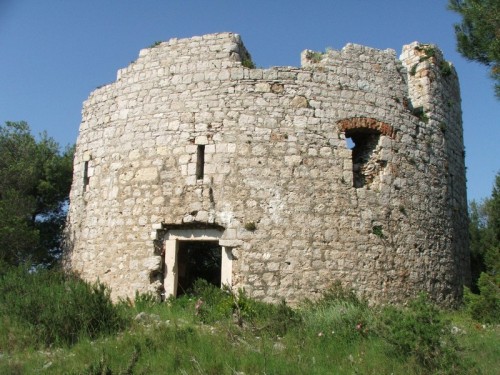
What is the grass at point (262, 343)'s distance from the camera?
241 inches

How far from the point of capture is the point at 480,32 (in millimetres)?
9203

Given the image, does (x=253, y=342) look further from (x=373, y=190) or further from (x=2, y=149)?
(x=2, y=149)

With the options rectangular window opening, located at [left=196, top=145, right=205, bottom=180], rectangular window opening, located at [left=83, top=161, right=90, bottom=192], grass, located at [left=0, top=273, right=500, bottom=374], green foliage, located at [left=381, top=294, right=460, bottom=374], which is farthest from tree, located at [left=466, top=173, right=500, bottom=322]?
rectangular window opening, located at [left=83, top=161, right=90, bottom=192]

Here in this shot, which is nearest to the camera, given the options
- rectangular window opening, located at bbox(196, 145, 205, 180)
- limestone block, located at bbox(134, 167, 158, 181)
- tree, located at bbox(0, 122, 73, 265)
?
rectangular window opening, located at bbox(196, 145, 205, 180)

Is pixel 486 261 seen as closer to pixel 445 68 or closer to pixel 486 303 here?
pixel 486 303

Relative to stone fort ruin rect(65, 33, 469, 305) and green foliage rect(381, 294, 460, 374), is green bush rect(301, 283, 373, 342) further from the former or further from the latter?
green foliage rect(381, 294, 460, 374)

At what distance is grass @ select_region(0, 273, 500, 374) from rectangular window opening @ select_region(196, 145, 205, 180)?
248 centimetres

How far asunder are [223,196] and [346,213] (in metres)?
2.28

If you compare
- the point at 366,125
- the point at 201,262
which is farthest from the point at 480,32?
the point at 201,262

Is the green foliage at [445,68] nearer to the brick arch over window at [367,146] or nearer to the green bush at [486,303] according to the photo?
the brick arch over window at [367,146]

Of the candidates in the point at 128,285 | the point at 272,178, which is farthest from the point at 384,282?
the point at 128,285

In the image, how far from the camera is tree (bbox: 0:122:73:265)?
44.9ft

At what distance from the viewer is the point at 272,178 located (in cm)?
984

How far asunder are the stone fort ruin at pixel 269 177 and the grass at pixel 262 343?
53.0 inches
